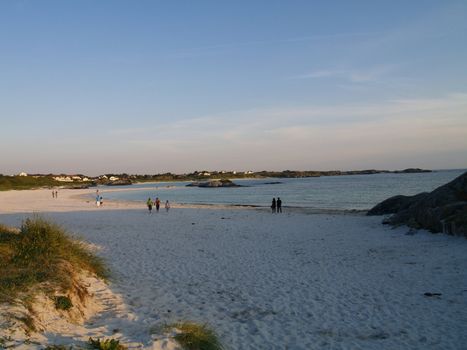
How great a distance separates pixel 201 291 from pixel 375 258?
7.17m

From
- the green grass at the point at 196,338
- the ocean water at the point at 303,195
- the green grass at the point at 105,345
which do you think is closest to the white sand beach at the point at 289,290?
the green grass at the point at 196,338

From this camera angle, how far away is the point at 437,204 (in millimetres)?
20312

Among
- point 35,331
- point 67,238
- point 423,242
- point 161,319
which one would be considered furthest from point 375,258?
point 35,331

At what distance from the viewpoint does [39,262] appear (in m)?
9.01

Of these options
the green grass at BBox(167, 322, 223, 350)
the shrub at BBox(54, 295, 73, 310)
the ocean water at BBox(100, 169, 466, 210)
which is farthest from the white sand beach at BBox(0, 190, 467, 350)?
the ocean water at BBox(100, 169, 466, 210)

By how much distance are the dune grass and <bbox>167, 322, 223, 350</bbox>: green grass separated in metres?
2.69

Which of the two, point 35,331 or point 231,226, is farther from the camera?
point 231,226

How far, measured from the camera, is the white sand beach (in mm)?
7320

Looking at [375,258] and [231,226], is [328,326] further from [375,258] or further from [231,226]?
[231,226]

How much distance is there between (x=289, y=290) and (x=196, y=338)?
440 centimetres

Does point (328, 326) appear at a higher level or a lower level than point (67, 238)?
lower

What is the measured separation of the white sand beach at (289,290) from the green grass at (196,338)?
0.22 metres

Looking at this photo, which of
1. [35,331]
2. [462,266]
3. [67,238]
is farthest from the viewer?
[462,266]

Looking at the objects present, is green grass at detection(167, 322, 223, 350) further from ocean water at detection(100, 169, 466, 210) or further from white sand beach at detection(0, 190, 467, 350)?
ocean water at detection(100, 169, 466, 210)
